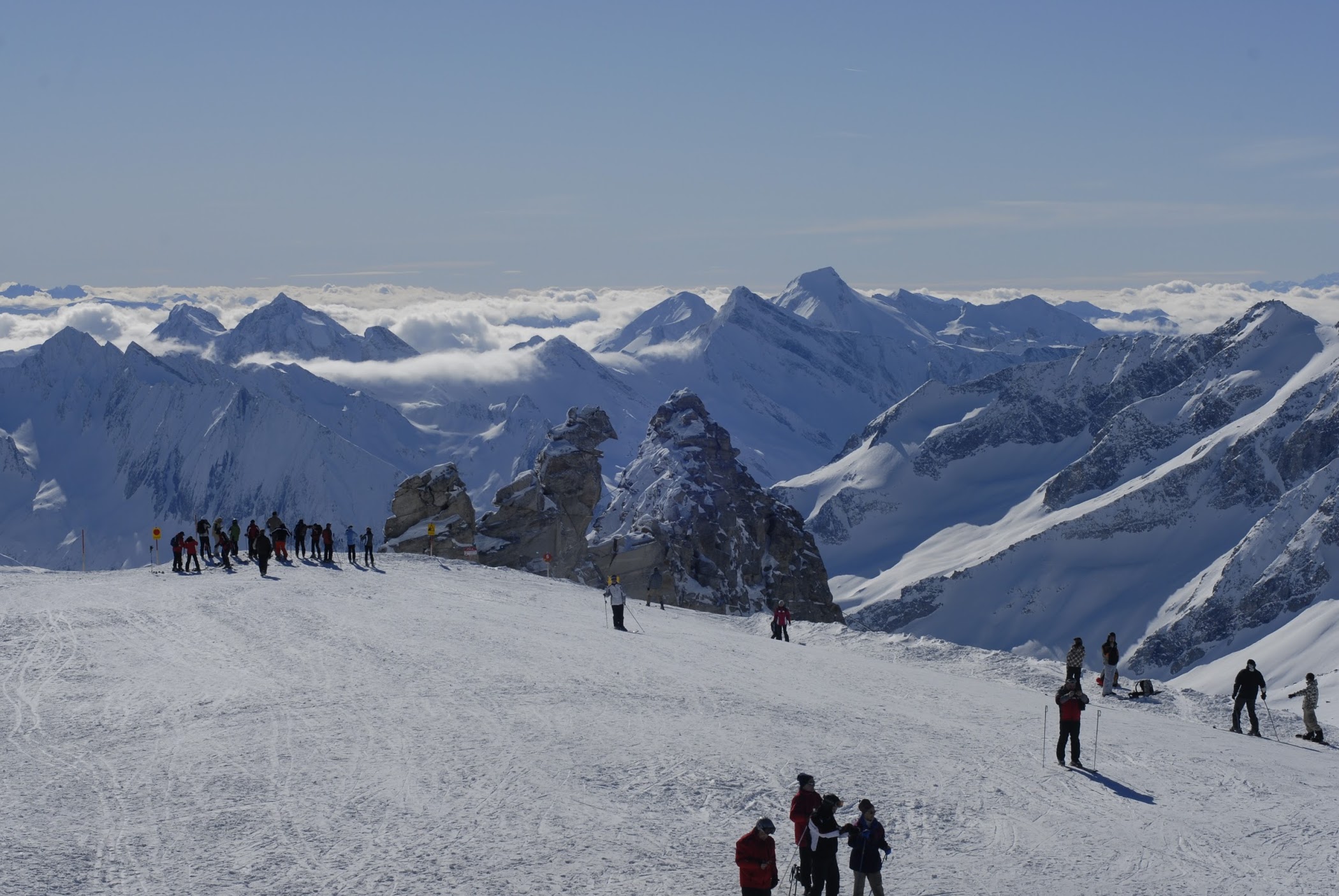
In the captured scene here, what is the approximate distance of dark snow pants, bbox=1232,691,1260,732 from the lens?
99.8 feet

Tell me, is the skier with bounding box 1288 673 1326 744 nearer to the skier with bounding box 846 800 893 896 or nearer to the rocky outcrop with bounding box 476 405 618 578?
the skier with bounding box 846 800 893 896

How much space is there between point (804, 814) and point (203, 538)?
35.8 metres

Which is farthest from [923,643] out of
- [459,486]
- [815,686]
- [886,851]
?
[459,486]

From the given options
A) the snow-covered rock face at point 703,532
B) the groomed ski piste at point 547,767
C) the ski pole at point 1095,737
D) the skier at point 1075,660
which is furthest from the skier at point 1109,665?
the snow-covered rock face at point 703,532

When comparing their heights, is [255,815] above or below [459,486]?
below

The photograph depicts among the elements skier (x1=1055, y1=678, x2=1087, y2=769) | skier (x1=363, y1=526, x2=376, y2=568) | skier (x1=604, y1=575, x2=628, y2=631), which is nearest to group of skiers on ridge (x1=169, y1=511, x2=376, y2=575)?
skier (x1=363, y1=526, x2=376, y2=568)

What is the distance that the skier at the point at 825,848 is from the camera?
671 inches

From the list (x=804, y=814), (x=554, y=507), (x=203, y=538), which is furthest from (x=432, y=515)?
(x=804, y=814)

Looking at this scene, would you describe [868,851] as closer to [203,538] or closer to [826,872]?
[826,872]

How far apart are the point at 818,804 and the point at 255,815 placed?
8.33m

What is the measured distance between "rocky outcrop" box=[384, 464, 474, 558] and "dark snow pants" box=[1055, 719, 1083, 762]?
1814 inches

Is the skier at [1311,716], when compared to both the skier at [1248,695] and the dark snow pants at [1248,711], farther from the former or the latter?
the dark snow pants at [1248,711]

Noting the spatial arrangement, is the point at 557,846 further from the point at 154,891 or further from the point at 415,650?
the point at 415,650

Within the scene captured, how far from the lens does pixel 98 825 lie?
60.9 ft
